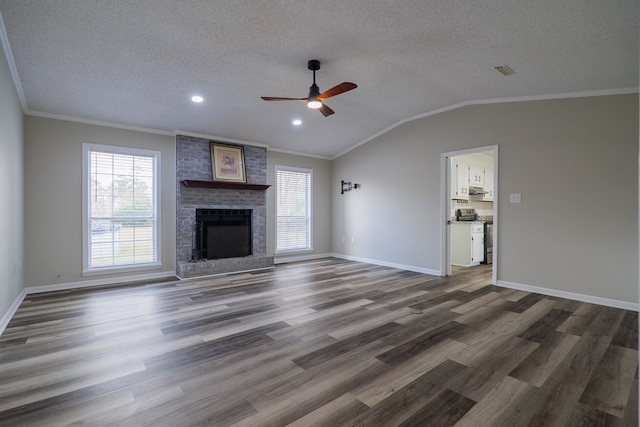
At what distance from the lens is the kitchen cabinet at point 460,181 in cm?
665

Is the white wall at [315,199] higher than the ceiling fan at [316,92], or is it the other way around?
the ceiling fan at [316,92]

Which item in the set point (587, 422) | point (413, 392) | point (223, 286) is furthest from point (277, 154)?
point (587, 422)

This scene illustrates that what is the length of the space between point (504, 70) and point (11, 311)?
6463mm

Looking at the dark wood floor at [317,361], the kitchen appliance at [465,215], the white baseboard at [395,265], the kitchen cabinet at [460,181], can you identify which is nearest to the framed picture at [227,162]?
the dark wood floor at [317,361]

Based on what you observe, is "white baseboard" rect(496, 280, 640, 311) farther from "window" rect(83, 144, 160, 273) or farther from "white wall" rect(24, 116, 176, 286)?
"white wall" rect(24, 116, 176, 286)

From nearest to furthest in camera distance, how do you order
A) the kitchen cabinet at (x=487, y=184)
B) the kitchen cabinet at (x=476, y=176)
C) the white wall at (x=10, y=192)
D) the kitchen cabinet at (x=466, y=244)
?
1. the white wall at (x=10, y=192)
2. the kitchen cabinet at (x=466, y=244)
3. the kitchen cabinet at (x=476, y=176)
4. the kitchen cabinet at (x=487, y=184)

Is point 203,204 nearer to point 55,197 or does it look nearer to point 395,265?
point 55,197

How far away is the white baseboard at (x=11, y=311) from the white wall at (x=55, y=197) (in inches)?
14.8

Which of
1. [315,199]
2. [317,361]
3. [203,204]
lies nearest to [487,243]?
[315,199]

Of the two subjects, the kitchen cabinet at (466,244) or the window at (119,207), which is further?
the kitchen cabinet at (466,244)

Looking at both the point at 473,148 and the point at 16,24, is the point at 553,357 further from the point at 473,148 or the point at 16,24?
the point at 16,24

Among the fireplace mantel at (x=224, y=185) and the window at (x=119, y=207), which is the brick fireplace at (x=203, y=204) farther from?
the window at (x=119, y=207)

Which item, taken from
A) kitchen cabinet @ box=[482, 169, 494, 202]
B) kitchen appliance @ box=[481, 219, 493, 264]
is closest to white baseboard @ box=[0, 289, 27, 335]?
kitchen appliance @ box=[481, 219, 493, 264]

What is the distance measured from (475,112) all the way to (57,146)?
21.8 ft
